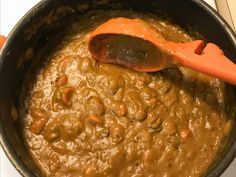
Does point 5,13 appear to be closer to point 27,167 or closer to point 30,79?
point 30,79

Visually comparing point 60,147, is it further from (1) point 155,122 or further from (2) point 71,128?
(1) point 155,122

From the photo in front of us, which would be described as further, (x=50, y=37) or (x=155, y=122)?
(x=50, y=37)

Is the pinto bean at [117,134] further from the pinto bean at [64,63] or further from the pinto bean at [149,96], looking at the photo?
the pinto bean at [64,63]

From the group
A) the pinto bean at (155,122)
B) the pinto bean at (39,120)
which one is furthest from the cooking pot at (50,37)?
the pinto bean at (155,122)

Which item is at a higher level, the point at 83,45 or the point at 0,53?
the point at 0,53

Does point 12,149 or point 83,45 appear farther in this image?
point 83,45

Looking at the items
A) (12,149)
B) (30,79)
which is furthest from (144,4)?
(12,149)

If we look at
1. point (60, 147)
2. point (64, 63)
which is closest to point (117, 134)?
point (60, 147)
